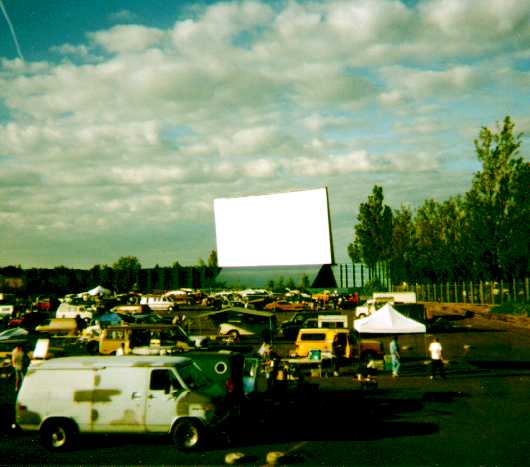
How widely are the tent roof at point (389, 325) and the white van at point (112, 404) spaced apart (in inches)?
475

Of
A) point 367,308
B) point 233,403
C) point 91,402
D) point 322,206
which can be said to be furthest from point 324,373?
point 322,206

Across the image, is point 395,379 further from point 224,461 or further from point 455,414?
point 224,461

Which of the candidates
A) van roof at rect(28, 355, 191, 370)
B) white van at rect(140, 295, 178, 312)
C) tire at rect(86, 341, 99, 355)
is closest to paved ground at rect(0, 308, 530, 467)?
van roof at rect(28, 355, 191, 370)

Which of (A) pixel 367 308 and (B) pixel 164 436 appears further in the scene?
(A) pixel 367 308

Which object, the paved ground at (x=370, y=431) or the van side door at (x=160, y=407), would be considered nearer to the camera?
the paved ground at (x=370, y=431)

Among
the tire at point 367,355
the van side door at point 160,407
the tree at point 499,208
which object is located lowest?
the tire at point 367,355

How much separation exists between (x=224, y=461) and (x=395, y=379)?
12.7 m

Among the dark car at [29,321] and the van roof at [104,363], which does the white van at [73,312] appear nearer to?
the dark car at [29,321]

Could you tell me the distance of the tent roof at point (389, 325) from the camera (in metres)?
23.1

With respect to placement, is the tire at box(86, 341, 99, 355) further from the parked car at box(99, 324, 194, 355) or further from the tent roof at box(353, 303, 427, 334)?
the tent roof at box(353, 303, 427, 334)

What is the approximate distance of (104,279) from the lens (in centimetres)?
12475

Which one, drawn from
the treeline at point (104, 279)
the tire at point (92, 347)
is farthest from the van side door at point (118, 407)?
the treeline at point (104, 279)

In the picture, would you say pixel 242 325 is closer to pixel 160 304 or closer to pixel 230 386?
pixel 230 386

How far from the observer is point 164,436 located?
542 inches
